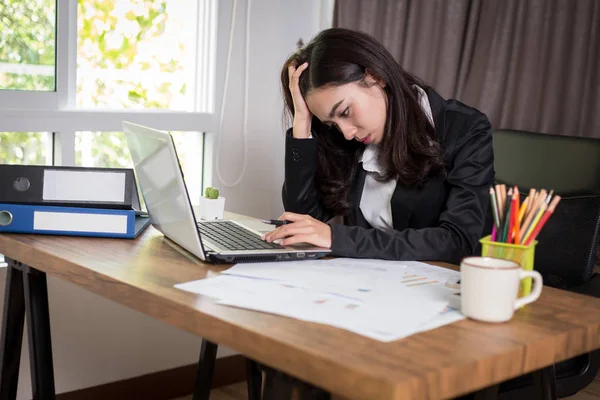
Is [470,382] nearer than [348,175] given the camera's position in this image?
Yes

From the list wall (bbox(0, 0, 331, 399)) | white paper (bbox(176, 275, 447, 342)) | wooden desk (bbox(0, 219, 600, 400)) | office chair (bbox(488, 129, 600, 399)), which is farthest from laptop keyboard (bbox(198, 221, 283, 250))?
wall (bbox(0, 0, 331, 399))

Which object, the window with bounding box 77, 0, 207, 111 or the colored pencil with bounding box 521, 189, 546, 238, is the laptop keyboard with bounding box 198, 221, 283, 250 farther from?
the window with bounding box 77, 0, 207, 111

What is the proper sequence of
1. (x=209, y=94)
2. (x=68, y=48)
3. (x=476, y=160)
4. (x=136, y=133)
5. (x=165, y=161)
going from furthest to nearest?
(x=209, y=94)
(x=68, y=48)
(x=476, y=160)
(x=136, y=133)
(x=165, y=161)

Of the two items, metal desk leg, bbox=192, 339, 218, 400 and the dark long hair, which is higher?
the dark long hair

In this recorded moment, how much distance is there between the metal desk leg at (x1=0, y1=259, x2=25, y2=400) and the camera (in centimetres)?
171

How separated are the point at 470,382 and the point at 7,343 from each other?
1160 millimetres

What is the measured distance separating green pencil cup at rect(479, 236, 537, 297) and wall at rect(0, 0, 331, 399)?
151 cm

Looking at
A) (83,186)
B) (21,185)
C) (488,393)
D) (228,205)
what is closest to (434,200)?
(488,393)

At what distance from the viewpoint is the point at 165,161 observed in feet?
4.57

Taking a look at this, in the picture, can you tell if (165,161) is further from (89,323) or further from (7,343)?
(89,323)

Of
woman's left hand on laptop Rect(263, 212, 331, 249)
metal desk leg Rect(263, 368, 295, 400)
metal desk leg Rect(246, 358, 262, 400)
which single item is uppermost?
woman's left hand on laptop Rect(263, 212, 331, 249)

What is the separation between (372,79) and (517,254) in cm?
69

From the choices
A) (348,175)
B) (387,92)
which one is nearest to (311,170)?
(348,175)

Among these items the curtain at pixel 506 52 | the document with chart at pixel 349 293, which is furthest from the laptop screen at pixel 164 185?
the curtain at pixel 506 52
